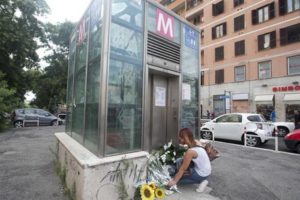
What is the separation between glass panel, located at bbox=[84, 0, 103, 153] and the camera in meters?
3.61

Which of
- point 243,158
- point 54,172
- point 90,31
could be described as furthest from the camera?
point 243,158

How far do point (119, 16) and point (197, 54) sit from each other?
2.87 m

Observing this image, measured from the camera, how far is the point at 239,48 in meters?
21.7

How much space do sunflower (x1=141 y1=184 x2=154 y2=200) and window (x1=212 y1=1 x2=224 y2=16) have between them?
24782 millimetres

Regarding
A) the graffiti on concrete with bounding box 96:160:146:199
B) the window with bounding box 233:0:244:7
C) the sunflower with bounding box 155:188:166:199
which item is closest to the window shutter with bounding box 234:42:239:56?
the window with bounding box 233:0:244:7

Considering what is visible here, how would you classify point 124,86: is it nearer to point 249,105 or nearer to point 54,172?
point 54,172

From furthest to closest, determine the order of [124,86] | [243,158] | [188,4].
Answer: [188,4] → [243,158] → [124,86]

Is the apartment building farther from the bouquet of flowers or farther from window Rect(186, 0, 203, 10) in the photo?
the bouquet of flowers

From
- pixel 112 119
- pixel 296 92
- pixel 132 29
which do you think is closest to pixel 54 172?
pixel 112 119

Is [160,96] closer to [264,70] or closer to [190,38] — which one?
[190,38]

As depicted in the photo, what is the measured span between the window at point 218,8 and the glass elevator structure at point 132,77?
21356 mm

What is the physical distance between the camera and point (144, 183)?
11.3ft

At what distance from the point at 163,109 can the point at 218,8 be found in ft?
75.8

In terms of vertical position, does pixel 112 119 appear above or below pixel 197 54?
below
